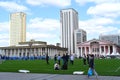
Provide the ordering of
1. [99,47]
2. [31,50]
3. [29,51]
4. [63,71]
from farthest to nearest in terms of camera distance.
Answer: [99,47], [29,51], [31,50], [63,71]

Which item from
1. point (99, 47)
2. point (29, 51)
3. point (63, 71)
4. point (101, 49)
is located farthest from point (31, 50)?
point (63, 71)

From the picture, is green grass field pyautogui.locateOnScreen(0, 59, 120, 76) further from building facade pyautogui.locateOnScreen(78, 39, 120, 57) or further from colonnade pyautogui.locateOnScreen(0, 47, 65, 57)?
building facade pyautogui.locateOnScreen(78, 39, 120, 57)

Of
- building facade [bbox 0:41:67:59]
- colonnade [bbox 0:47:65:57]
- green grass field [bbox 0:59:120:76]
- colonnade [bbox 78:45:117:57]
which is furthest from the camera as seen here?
colonnade [bbox 78:45:117:57]

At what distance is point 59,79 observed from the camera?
725 inches

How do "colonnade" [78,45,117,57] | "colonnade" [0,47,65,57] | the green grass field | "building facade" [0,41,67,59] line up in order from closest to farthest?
the green grass field
"colonnade" [0,47,65,57]
"building facade" [0,41,67,59]
"colonnade" [78,45,117,57]

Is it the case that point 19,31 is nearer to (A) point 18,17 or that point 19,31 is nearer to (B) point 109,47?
(A) point 18,17

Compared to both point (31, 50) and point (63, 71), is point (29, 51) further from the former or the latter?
point (63, 71)

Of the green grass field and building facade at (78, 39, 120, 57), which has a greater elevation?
building facade at (78, 39, 120, 57)

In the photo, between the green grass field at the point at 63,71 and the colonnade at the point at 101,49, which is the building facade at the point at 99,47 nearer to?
the colonnade at the point at 101,49

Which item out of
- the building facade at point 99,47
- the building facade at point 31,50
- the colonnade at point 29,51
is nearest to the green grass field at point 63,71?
the building facade at point 31,50

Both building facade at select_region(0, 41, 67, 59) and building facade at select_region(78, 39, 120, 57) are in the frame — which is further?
building facade at select_region(78, 39, 120, 57)

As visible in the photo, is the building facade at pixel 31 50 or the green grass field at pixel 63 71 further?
the building facade at pixel 31 50

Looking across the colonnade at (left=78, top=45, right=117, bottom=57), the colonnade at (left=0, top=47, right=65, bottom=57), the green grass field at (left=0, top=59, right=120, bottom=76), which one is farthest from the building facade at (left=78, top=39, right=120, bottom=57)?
the green grass field at (left=0, top=59, right=120, bottom=76)

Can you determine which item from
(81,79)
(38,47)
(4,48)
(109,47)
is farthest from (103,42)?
(81,79)
